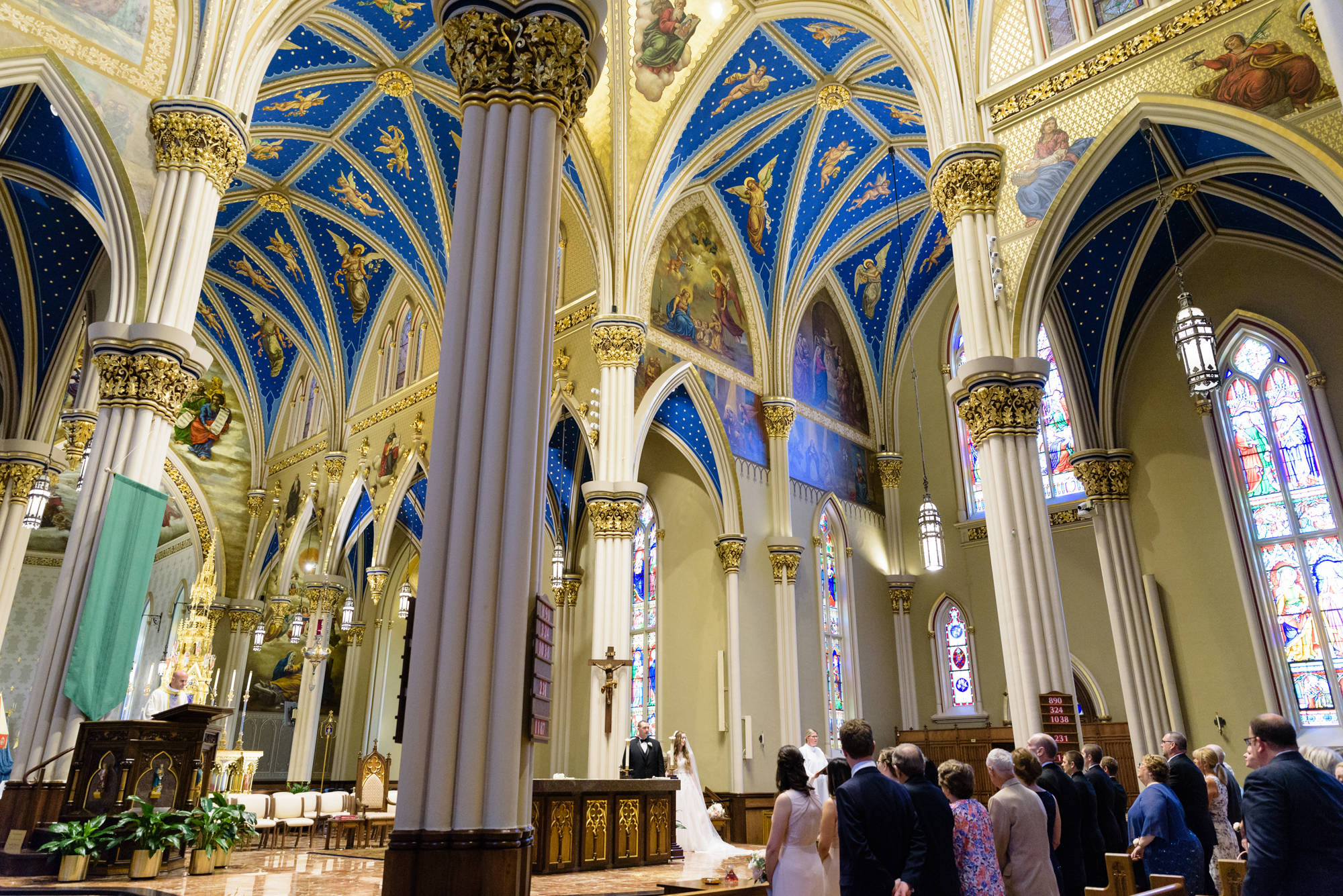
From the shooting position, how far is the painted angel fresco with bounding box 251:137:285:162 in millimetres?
14898

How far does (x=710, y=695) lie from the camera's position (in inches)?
586

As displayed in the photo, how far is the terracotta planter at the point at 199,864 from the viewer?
747 cm

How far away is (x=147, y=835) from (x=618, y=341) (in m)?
8.78

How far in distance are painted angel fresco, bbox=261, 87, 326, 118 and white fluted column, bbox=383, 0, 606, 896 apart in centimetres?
973

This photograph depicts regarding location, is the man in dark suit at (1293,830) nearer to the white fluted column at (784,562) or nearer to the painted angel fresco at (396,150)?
the white fluted column at (784,562)

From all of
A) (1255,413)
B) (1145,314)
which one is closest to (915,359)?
(1145,314)

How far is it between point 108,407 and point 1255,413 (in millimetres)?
14141

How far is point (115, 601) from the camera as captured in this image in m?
7.73

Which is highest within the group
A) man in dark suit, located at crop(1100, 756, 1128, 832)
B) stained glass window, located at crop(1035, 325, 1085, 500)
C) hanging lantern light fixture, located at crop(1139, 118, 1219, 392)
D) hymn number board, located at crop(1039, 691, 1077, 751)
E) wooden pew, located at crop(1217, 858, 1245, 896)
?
stained glass window, located at crop(1035, 325, 1085, 500)

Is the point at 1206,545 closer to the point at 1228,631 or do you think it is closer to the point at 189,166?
the point at 1228,631

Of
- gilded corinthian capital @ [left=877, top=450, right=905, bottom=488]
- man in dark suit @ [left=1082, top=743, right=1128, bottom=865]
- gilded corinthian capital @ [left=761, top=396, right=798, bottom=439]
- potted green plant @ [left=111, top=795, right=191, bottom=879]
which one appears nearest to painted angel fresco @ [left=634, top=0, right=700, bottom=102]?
gilded corinthian capital @ [left=761, top=396, right=798, bottom=439]

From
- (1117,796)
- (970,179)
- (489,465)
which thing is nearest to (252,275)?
(970,179)

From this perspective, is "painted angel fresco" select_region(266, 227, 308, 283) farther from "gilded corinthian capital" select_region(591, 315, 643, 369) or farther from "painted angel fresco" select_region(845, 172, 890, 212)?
"painted angel fresco" select_region(845, 172, 890, 212)

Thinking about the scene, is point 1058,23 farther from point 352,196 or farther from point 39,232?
point 39,232
